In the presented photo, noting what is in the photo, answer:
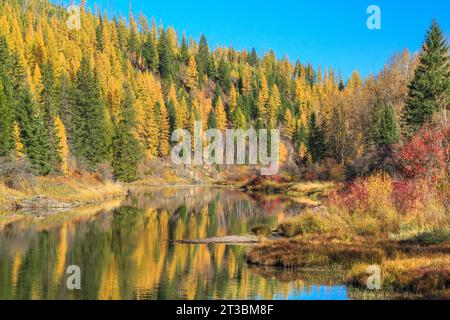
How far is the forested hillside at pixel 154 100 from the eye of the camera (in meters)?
60.5

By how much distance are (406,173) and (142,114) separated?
245 ft

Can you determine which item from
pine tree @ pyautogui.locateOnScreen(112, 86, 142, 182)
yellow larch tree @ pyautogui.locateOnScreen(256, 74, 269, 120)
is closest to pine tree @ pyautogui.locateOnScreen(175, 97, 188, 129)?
yellow larch tree @ pyautogui.locateOnScreen(256, 74, 269, 120)

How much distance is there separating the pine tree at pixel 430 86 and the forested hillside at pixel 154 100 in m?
0.12

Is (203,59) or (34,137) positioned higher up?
(203,59)

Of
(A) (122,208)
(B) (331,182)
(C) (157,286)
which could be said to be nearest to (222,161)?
(B) (331,182)

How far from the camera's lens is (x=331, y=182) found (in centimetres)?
7344

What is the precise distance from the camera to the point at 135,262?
24.1 m

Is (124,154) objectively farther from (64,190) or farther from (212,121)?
(212,121)

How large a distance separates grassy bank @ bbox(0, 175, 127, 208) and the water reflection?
773cm

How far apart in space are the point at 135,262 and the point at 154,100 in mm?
94458

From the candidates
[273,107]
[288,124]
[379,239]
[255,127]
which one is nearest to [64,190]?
[379,239]

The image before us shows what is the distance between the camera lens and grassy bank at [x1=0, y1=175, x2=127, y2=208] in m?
48.9

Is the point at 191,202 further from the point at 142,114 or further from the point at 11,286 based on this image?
the point at 142,114

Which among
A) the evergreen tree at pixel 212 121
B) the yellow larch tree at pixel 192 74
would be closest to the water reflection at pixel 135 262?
the evergreen tree at pixel 212 121
